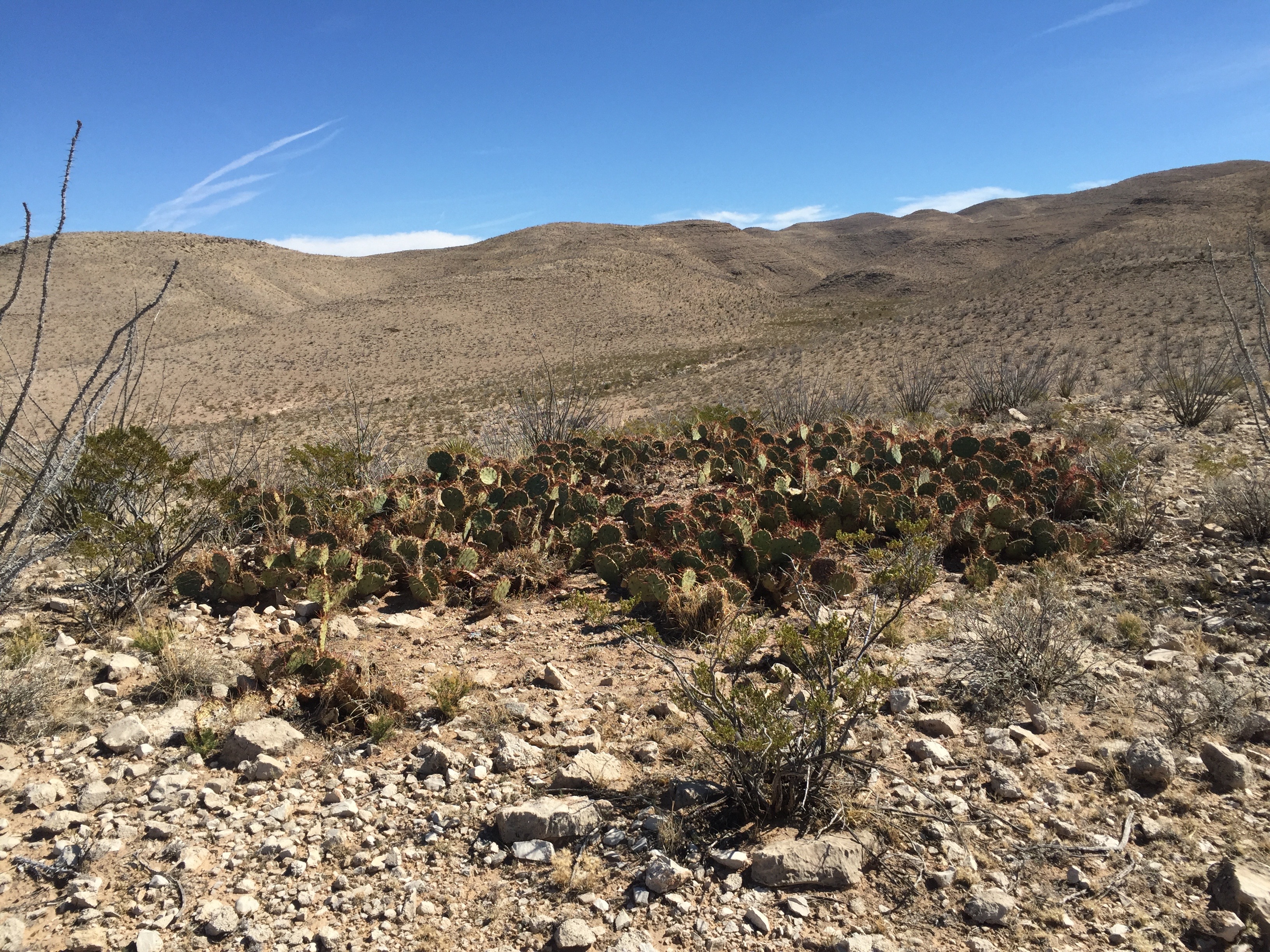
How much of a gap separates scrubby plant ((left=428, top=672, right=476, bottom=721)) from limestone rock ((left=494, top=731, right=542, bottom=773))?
0.36 meters

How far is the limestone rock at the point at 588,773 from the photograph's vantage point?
342cm

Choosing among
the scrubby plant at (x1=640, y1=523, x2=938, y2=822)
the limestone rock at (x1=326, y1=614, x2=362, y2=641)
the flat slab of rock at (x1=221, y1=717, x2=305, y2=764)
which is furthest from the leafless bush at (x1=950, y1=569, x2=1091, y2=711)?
the limestone rock at (x1=326, y1=614, x2=362, y2=641)

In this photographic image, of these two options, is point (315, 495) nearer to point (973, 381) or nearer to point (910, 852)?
point (910, 852)

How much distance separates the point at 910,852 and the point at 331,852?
2.26 m

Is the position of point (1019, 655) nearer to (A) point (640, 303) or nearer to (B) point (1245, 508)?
(B) point (1245, 508)

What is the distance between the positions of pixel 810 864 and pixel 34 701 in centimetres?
368

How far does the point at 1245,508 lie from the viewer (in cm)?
594

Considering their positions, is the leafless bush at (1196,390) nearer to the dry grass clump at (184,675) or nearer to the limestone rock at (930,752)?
the limestone rock at (930,752)

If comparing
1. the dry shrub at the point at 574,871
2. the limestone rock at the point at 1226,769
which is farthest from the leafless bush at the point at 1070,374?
the dry shrub at the point at 574,871

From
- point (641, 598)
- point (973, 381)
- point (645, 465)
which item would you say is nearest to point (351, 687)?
point (641, 598)

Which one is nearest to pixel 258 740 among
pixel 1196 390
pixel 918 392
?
pixel 1196 390

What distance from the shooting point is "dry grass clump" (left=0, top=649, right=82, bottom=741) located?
12.1ft

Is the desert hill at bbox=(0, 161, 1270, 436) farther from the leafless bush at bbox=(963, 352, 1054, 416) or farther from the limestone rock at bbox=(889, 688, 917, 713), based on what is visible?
the limestone rock at bbox=(889, 688, 917, 713)

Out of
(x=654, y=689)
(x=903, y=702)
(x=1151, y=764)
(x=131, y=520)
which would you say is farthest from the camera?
(x=131, y=520)
